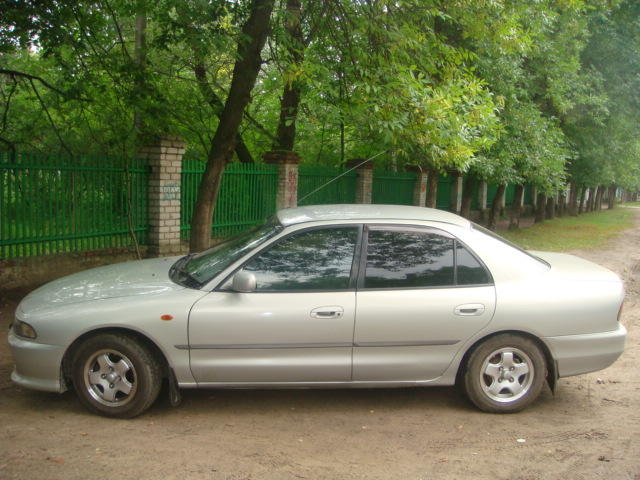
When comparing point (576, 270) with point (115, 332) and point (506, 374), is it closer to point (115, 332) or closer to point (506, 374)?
point (506, 374)

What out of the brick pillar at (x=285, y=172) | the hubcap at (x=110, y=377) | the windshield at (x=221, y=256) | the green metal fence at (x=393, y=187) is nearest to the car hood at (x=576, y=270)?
the windshield at (x=221, y=256)

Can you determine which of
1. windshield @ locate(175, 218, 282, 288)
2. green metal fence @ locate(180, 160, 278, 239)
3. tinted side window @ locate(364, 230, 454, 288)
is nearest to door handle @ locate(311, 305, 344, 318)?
tinted side window @ locate(364, 230, 454, 288)

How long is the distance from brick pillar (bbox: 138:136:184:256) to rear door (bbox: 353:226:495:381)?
6.27 meters

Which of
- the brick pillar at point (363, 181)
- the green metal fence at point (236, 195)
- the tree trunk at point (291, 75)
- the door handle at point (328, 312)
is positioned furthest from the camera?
the brick pillar at point (363, 181)

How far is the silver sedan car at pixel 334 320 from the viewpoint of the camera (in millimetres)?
4391

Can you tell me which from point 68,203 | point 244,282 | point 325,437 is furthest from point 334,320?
point 68,203

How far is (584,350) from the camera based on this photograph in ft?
15.6

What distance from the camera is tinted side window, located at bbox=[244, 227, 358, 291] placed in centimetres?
456

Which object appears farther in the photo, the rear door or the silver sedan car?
the rear door

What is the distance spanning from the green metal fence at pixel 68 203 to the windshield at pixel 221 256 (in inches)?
148

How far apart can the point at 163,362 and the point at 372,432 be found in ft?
5.25

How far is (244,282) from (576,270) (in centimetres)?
279

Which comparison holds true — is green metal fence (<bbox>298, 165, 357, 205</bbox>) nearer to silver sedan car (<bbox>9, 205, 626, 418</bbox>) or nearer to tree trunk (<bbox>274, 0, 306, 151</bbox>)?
tree trunk (<bbox>274, 0, 306, 151</bbox>)

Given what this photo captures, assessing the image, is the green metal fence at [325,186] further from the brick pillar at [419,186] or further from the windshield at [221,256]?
the windshield at [221,256]
